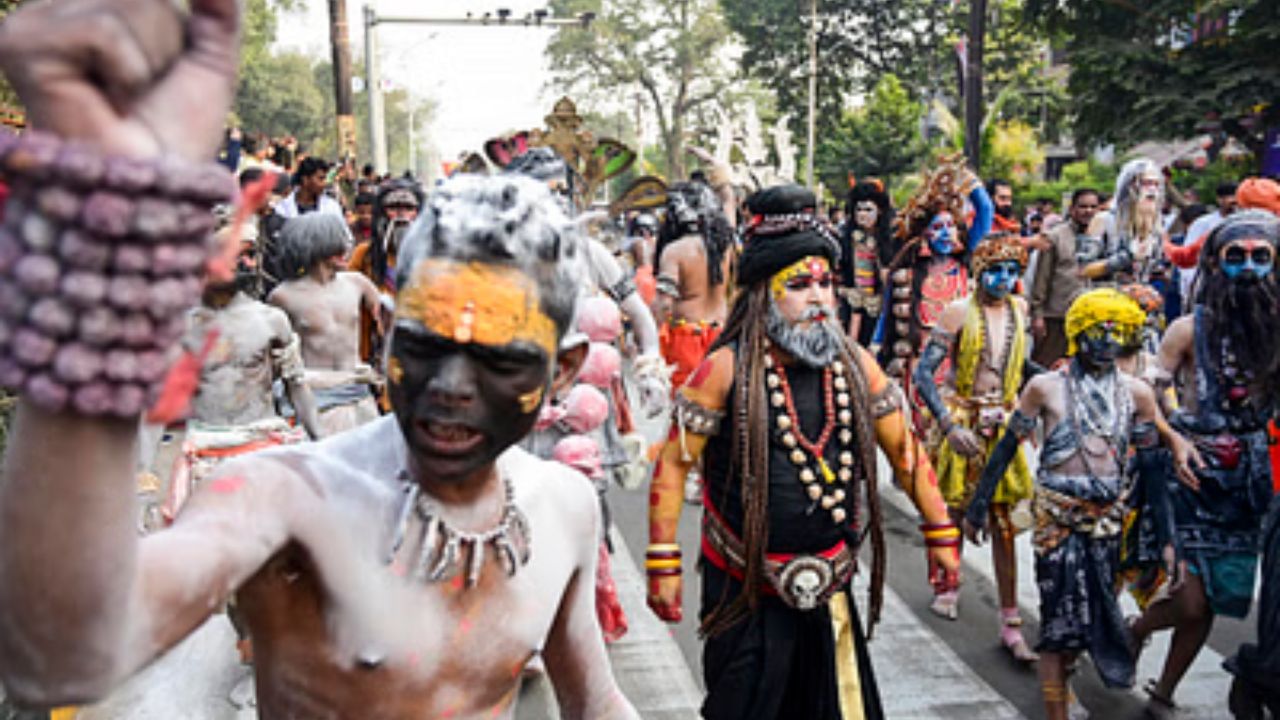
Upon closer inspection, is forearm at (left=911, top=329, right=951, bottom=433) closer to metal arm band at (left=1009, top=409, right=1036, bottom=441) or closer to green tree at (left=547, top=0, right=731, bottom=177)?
metal arm band at (left=1009, top=409, right=1036, bottom=441)

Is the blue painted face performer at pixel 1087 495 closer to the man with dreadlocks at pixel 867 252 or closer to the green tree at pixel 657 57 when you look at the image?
the man with dreadlocks at pixel 867 252

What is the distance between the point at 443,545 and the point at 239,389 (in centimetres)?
347

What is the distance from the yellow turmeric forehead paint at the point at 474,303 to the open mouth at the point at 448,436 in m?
0.13

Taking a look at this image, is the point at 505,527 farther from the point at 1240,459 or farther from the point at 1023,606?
the point at 1023,606

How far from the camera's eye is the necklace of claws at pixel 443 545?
1655 mm

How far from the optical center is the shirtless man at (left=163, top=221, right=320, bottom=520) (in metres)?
4.72

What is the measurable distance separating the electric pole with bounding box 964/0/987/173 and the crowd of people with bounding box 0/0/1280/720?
9.52m

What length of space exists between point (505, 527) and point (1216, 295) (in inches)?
167

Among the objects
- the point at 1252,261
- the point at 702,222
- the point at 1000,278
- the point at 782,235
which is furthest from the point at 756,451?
the point at 702,222

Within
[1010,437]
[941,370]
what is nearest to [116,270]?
[1010,437]

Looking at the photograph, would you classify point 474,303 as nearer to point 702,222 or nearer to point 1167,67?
point 702,222

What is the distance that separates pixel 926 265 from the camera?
7.32 m

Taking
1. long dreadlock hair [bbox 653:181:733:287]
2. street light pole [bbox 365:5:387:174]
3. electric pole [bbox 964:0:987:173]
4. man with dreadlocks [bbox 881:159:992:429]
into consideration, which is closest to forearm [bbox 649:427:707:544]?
man with dreadlocks [bbox 881:159:992:429]

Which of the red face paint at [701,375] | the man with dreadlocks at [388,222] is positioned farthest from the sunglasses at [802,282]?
the man with dreadlocks at [388,222]
